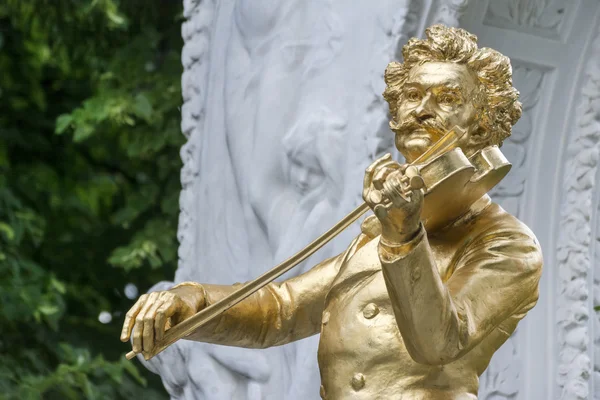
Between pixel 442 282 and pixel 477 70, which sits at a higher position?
pixel 477 70

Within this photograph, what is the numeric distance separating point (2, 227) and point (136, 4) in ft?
3.62

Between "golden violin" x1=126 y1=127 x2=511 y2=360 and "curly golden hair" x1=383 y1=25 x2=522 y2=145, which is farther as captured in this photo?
"curly golden hair" x1=383 y1=25 x2=522 y2=145

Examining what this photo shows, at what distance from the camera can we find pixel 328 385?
2896 mm

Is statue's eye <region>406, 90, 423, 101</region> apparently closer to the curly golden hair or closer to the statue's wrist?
the curly golden hair

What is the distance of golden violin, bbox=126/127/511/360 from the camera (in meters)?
2.69

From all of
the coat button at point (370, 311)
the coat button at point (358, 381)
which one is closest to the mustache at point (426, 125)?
the coat button at point (370, 311)

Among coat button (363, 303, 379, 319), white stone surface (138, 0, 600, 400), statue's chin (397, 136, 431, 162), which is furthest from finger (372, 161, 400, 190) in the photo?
white stone surface (138, 0, 600, 400)

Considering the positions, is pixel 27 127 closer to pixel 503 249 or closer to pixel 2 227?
pixel 2 227

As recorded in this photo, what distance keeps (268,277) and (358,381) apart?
0.22 m

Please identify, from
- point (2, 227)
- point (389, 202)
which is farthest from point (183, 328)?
point (2, 227)

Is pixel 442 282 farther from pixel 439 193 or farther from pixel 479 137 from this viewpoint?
pixel 479 137

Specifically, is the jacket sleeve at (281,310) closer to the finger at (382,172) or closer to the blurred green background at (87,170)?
the finger at (382,172)

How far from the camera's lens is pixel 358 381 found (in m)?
2.84

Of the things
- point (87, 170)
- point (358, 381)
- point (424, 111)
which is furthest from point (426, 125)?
point (87, 170)
